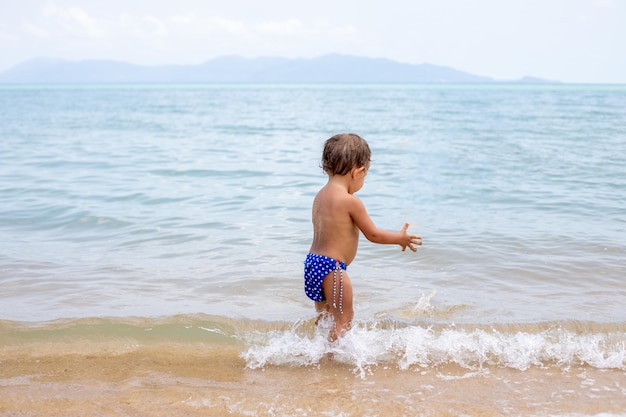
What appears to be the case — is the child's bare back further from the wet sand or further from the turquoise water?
the turquoise water

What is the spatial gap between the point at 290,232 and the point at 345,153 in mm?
3351

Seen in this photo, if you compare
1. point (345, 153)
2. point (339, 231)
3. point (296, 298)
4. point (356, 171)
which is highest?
point (345, 153)

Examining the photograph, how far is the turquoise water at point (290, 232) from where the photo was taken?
4.86 m

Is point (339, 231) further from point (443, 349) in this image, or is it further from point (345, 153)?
point (443, 349)

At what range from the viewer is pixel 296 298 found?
16.4 ft

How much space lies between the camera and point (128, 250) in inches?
254

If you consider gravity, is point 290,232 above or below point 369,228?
below

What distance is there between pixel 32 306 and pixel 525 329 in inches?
136

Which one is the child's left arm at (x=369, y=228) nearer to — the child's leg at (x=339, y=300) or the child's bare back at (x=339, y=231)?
the child's bare back at (x=339, y=231)

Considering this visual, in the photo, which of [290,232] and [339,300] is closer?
[339,300]

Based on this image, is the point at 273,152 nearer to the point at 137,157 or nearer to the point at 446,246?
the point at 137,157

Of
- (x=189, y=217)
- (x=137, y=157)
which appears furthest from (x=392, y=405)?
(x=137, y=157)

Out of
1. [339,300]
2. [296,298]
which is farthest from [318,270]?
[296,298]

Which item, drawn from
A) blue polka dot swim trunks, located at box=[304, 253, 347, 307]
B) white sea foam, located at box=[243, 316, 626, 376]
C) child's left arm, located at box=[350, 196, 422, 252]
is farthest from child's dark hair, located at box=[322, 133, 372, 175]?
white sea foam, located at box=[243, 316, 626, 376]
